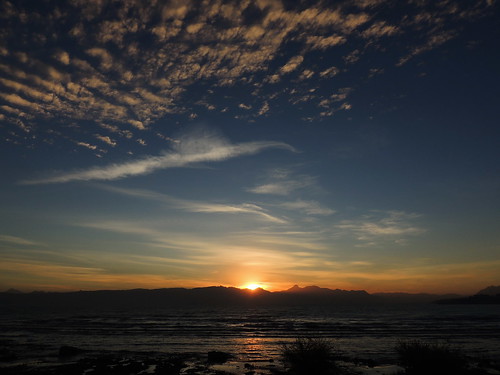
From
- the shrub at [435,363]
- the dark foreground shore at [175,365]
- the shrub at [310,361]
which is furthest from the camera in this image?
the dark foreground shore at [175,365]

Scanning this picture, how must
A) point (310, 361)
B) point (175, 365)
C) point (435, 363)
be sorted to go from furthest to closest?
point (175, 365) < point (310, 361) < point (435, 363)

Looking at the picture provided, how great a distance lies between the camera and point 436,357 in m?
19.6

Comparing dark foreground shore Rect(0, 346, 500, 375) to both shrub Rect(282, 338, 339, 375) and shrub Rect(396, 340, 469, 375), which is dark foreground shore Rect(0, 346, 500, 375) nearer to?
shrub Rect(282, 338, 339, 375)

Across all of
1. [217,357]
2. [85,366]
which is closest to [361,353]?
[217,357]

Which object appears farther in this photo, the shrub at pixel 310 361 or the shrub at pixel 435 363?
the shrub at pixel 310 361

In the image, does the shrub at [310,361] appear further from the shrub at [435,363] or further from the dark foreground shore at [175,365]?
the shrub at [435,363]

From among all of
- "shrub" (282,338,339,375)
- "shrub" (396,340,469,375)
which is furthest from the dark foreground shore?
"shrub" (396,340,469,375)

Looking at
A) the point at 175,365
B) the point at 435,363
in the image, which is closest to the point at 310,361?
the point at 435,363

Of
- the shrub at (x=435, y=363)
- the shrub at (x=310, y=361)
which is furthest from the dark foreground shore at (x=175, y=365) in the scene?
the shrub at (x=435, y=363)

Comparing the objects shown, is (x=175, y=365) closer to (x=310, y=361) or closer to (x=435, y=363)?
(x=310, y=361)

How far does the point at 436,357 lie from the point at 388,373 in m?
3.35

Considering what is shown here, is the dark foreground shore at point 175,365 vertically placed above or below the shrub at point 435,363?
below

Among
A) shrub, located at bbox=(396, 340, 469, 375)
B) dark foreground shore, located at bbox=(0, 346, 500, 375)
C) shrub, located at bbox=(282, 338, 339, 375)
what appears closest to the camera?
shrub, located at bbox=(396, 340, 469, 375)

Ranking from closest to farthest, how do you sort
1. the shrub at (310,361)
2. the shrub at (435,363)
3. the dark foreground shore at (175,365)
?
the shrub at (435,363), the shrub at (310,361), the dark foreground shore at (175,365)
